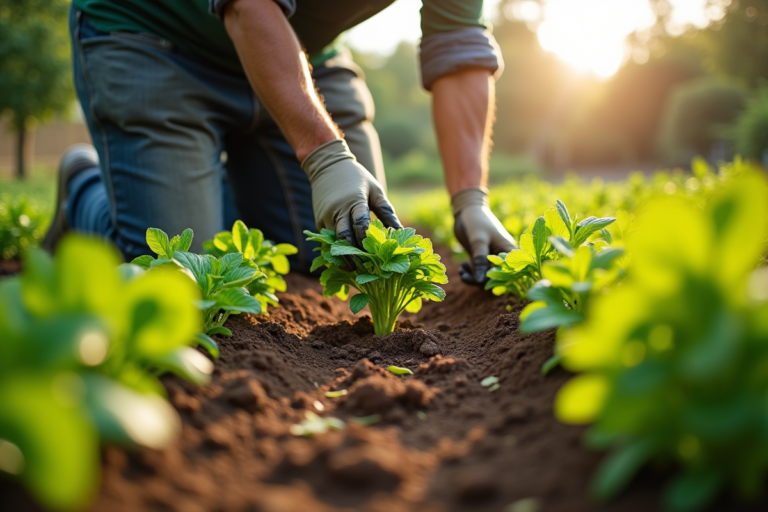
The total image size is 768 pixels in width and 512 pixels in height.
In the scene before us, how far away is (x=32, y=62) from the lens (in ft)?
41.8

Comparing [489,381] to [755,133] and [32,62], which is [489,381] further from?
[32,62]

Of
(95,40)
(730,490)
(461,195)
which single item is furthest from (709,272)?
(95,40)

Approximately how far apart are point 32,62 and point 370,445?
14972mm

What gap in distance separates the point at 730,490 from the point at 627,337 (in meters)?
0.26

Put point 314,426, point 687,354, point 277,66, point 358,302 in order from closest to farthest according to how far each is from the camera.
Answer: point 687,354 < point 314,426 < point 358,302 < point 277,66

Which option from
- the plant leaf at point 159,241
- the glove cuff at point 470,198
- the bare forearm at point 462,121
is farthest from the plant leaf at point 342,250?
the bare forearm at point 462,121

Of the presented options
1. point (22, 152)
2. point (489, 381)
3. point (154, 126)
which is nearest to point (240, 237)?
point (489, 381)

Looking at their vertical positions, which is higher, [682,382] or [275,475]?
[682,382]

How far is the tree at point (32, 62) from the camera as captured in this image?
12547mm

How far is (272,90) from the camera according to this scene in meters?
2.11

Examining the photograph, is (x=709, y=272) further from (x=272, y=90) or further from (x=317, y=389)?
(x=272, y=90)

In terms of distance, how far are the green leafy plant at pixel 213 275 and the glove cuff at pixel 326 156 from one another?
1.96 ft

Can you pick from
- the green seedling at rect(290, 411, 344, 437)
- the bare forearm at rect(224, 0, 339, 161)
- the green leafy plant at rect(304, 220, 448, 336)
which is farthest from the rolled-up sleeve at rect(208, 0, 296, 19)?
the green seedling at rect(290, 411, 344, 437)

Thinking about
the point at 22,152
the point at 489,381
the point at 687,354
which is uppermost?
the point at 22,152
